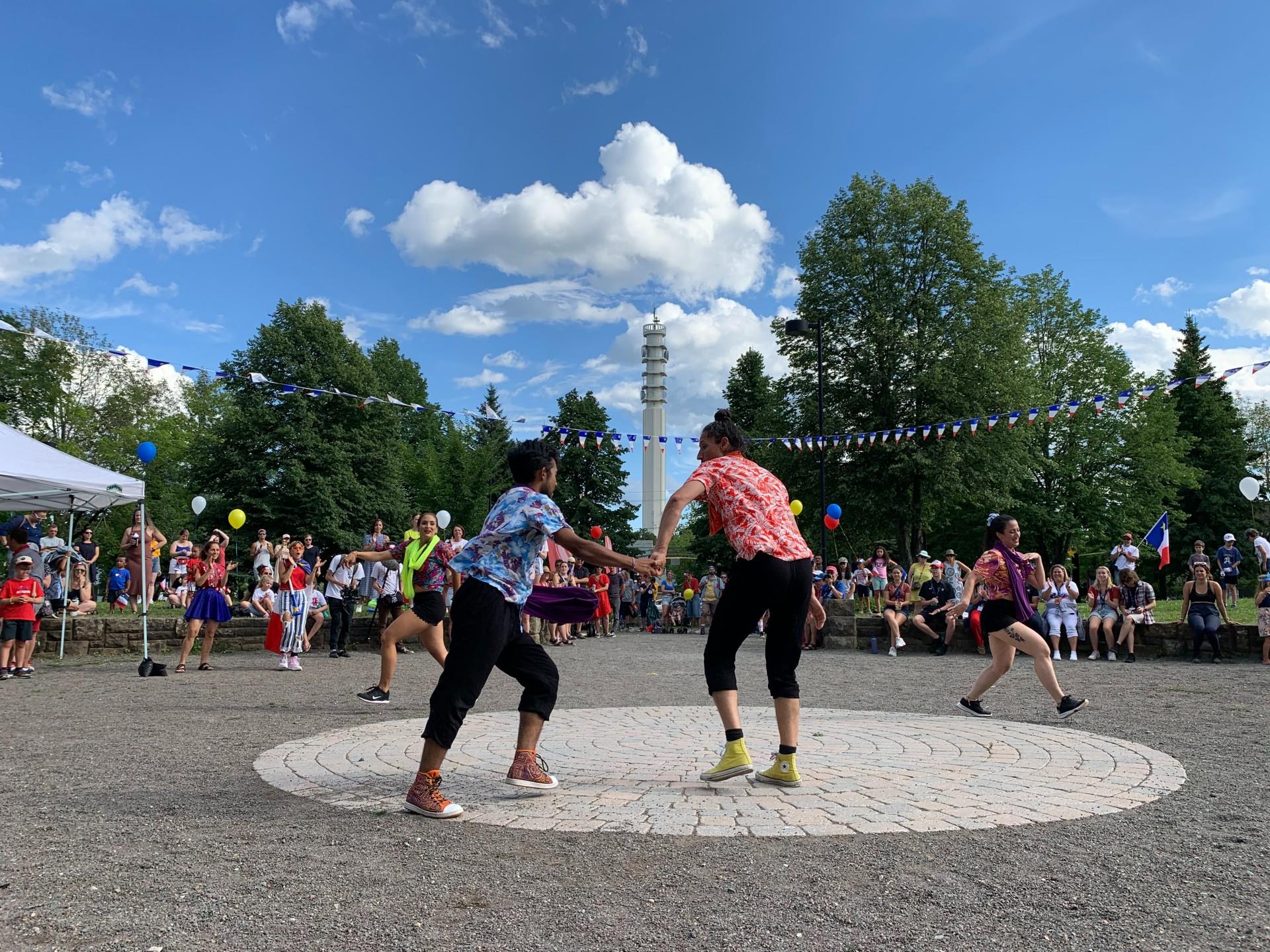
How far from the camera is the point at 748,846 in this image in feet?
12.7

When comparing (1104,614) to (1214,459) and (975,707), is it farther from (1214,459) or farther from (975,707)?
(1214,459)

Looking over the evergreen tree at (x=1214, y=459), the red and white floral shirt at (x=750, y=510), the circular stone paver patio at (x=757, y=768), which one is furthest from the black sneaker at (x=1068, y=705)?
the evergreen tree at (x=1214, y=459)

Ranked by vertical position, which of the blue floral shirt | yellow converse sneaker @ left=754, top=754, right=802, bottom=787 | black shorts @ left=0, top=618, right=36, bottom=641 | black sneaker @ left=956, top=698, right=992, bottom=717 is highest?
the blue floral shirt

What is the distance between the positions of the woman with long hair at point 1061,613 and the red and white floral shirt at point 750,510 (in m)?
11.8

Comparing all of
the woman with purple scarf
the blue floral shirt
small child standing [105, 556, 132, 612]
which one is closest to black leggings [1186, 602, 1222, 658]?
the woman with purple scarf

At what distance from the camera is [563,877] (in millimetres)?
3480

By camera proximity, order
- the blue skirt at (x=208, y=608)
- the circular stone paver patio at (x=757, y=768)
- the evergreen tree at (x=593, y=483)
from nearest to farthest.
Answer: the circular stone paver patio at (x=757, y=768), the blue skirt at (x=208, y=608), the evergreen tree at (x=593, y=483)

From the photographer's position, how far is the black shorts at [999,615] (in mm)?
7793

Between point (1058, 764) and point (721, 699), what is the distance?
7.48 ft

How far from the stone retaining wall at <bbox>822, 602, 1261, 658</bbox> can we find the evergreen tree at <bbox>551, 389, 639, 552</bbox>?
1683 inches

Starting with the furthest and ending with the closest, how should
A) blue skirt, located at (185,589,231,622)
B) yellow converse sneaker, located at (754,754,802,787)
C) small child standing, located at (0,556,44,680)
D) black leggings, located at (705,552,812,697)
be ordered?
1. blue skirt, located at (185,589,231,622)
2. small child standing, located at (0,556,44,680)
3. yellow converse sneaker, located at (754,754,802,787)
4. black leggings, located at (705,552,812,697)

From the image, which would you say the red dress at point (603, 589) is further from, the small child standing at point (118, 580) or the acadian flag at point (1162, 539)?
the acadian flag at point (1162, 539)

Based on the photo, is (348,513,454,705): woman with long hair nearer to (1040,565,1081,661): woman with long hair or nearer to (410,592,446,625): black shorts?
(410,592,446,625): black shorts

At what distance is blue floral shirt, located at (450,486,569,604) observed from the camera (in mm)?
4496
